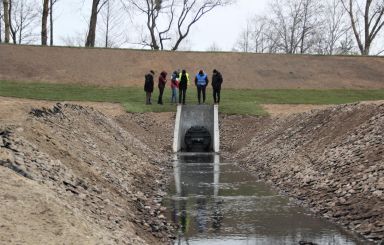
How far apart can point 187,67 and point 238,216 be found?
2752 centimetres

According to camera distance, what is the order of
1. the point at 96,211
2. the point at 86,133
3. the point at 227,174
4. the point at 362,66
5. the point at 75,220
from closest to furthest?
the point at 75,220 → the point at 96,211 → the point at 86,133 → the point at 227,174 → the point at 362,66

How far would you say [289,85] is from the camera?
116 ft

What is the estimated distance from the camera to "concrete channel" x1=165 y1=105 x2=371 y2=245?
865cm

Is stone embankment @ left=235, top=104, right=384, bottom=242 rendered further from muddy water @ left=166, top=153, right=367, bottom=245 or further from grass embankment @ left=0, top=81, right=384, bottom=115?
grass embankment @ left=0, top=81, right=384, bottom=115

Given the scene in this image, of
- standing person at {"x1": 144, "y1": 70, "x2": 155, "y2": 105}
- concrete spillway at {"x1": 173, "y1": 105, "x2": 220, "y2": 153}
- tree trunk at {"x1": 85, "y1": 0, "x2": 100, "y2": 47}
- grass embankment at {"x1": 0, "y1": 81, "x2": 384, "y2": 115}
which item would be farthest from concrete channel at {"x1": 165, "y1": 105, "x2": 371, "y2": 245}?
tree trunk at {"x1": 85, "y1": 0, "x2": 100, "y2": 47}

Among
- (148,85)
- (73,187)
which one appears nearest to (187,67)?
(148,85)

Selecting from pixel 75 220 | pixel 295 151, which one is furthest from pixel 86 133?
pixel 75 220

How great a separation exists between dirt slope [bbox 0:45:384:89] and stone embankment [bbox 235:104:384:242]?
1575 cm

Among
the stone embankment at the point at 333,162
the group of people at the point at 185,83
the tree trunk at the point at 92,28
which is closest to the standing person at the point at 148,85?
the group of people at the point at 185,83

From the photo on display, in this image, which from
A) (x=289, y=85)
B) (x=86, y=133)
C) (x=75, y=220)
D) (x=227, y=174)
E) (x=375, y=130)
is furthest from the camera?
(x=289, y=85)

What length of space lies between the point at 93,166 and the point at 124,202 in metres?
1.68

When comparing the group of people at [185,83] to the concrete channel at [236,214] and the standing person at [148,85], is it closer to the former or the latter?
the standing person at [148,85]

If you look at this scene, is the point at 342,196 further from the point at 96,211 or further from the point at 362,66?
the point at 362,66

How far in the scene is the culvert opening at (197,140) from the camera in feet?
75.0
